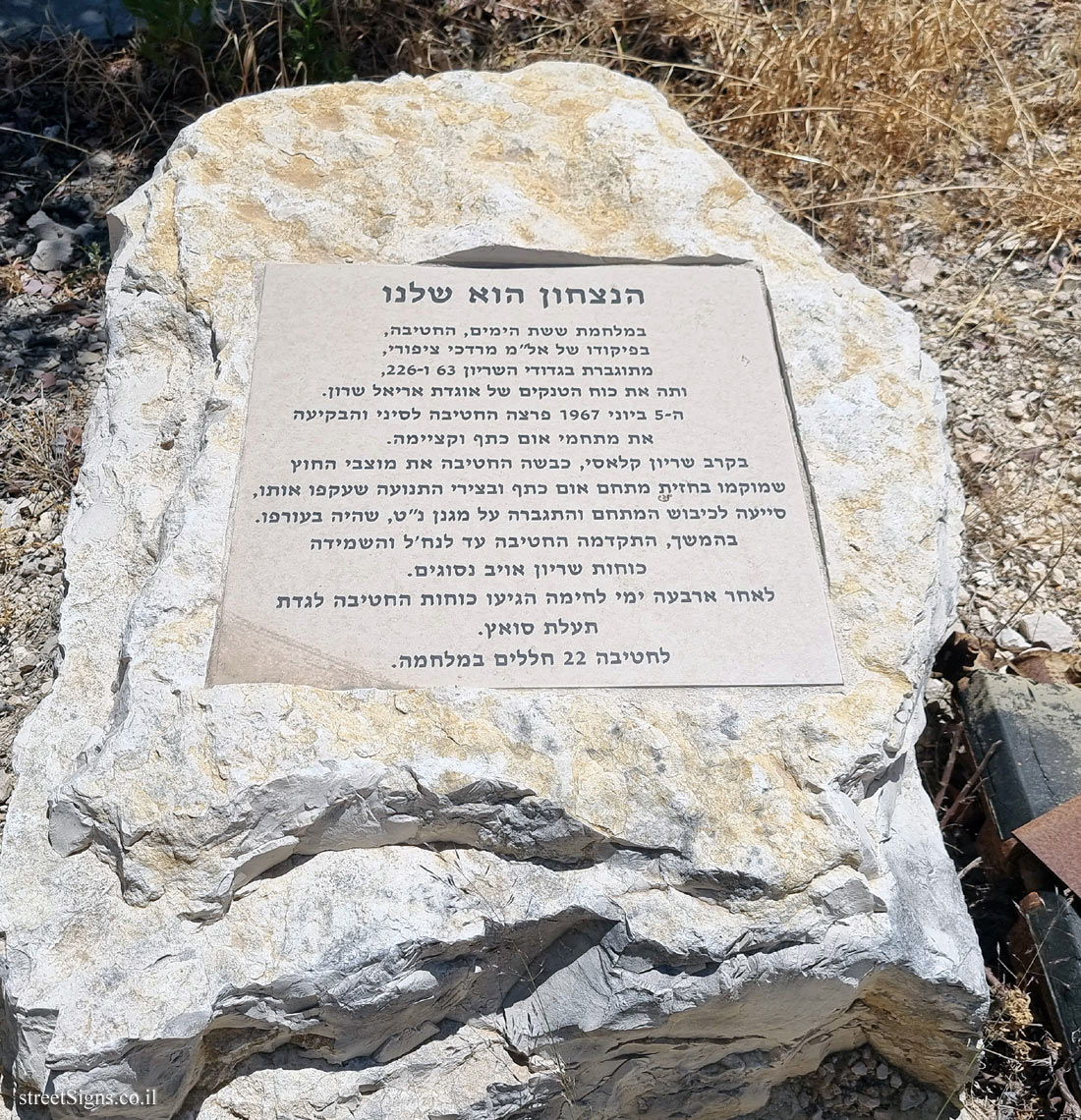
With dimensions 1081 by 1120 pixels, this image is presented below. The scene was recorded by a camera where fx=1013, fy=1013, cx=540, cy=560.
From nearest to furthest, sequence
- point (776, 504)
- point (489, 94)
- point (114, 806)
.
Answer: point (114, 806)
point (776, 504)
point (489, 94)

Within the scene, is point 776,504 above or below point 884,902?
above

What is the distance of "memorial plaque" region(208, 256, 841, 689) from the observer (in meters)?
1.90

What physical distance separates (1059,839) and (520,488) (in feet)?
4.66

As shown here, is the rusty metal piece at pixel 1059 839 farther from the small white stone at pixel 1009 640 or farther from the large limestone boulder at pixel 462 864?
the small white stone at pixel 1009 640

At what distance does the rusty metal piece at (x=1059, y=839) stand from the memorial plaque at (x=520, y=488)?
0.76 meters

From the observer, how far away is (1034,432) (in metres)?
3.36

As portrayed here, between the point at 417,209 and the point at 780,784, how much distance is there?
5.52 ft

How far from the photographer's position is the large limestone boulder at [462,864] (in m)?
1.69

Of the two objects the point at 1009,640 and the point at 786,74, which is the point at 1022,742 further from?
the point at 786,74

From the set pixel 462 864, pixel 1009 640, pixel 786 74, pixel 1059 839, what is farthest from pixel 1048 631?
pixel 786 74

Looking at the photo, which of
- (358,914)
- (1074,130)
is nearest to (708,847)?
(358,914)

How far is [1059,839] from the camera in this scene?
2238 mm

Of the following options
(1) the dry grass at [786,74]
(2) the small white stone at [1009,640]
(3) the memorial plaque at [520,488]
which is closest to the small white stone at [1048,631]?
(2) the small white stone at [1009,640]

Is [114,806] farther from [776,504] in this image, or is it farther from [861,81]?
[861,81]
